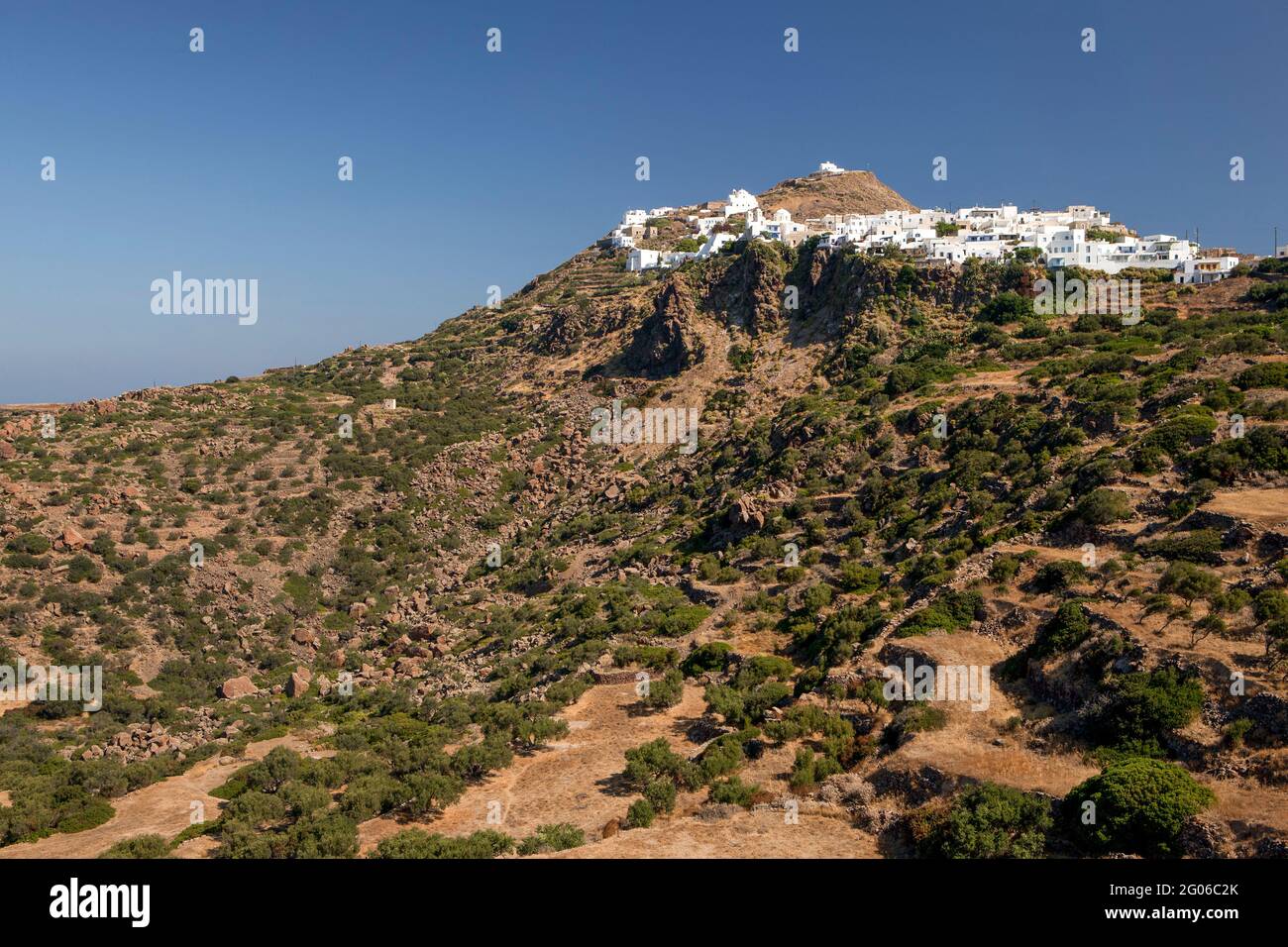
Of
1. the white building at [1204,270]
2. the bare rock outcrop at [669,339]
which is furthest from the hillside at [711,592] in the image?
the white building at [1204,270]

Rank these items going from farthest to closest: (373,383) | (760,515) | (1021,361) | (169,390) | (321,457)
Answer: (373,383)
(169,390)
(321,457)
(1021,361)
(760,515)

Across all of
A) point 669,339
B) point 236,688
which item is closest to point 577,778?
point 236,688

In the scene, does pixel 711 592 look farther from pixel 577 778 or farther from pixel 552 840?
pixel 552 840

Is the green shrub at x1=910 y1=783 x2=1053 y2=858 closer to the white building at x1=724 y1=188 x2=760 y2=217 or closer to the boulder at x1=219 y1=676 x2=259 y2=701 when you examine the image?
the boulder at x1=219 y1=676 x2=259 y2=701

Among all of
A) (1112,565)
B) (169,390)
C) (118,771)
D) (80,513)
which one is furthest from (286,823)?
(169,390)

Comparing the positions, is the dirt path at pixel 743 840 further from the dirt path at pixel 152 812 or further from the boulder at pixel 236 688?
the boulder at pixel 236 688

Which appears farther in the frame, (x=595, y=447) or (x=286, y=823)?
(x=595, y=447)

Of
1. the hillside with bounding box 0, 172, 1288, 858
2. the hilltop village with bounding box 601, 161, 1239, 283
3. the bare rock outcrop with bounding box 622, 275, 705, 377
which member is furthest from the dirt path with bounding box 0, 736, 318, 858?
the hilltop village with bounding box 601, 161, 1239, 283

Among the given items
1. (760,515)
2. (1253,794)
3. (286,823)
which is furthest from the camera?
(760,515)
